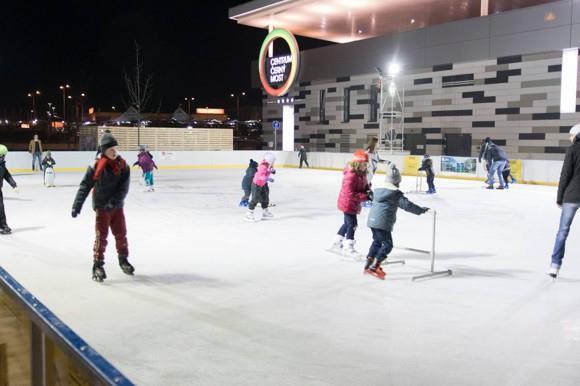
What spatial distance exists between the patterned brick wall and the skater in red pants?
63.3ft

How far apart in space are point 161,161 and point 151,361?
23.0 metres

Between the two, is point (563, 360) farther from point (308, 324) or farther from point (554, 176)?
point (554, 176)

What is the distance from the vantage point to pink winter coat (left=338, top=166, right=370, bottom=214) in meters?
6.49

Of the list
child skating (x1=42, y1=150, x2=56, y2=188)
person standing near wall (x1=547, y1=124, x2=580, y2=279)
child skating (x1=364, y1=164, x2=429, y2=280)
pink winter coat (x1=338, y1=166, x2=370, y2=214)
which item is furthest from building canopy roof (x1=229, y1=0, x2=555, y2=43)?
child skating (x1=364, y1=164, x2=429, y2=280)

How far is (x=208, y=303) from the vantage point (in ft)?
15.7

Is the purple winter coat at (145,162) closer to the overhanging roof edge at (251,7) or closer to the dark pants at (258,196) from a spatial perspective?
the dark pants at (258,196)

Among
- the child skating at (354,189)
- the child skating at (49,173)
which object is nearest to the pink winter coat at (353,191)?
the child skating at (354,189)

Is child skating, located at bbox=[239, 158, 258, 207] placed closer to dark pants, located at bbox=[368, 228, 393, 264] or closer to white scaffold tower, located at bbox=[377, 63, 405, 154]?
dark pants, located at bbox=[368, 228, 393, 264]

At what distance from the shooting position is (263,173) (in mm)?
9281

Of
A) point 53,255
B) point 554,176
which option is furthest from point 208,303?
point 554,176

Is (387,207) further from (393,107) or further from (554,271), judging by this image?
(393,107)

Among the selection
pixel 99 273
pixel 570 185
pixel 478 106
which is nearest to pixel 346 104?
pixel 478 106

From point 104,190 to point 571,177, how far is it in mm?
4567

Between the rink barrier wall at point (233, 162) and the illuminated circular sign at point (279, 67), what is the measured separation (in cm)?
442
